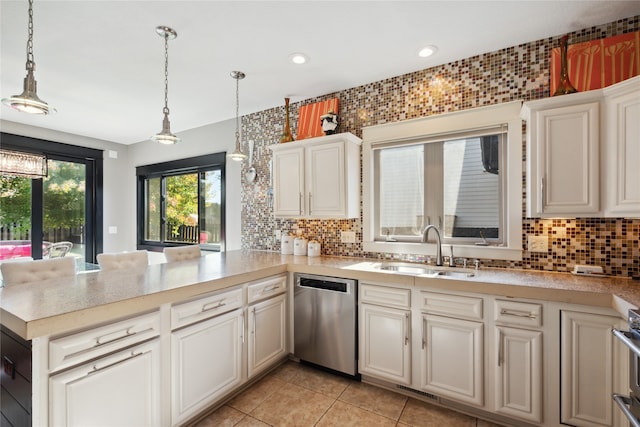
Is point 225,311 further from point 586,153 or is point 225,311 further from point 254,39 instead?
point 586,153

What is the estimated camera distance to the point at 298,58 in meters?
2.40

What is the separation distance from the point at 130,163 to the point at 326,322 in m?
4.70

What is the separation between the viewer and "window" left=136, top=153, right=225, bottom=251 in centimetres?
412

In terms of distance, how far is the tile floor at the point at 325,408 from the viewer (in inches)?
74.4

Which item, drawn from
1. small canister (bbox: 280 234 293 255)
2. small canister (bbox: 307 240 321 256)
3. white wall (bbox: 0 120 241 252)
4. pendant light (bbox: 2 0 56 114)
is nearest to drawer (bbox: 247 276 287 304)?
small canister (bbox: 307 240 321 256)

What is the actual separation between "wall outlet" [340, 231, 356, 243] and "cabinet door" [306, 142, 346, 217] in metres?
0.32

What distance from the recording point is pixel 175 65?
250 centimetres

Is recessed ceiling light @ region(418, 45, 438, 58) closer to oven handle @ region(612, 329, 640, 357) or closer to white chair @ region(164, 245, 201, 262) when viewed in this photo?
oven handle @ region(612, 329, 640, 357)

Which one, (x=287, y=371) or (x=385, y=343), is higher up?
(x=385, y=343)

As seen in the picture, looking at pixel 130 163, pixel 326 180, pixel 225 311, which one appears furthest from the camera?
pixel 130 163

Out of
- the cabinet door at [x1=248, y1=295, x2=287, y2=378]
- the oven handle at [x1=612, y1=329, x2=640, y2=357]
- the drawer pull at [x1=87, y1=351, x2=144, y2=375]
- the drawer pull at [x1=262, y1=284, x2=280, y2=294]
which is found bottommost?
the cabinet door at [x1=248, y1=295, x2=287, y2=378]

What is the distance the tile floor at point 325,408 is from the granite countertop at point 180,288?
87cm

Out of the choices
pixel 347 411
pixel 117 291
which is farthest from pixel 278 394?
pixel 117 291

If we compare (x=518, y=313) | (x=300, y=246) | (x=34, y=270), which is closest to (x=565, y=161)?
(x=518, y=313)
